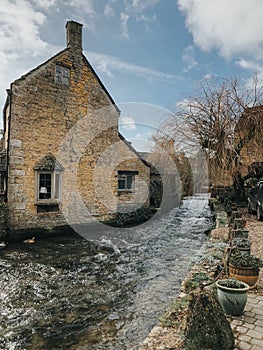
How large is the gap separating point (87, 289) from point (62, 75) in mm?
9970

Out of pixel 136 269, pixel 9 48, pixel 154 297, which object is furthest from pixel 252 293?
pixel 9 48

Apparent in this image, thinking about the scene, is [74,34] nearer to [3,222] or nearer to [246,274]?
[3,222]

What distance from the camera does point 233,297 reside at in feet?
13.2

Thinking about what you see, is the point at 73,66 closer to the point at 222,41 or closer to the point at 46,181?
the point at 46,181

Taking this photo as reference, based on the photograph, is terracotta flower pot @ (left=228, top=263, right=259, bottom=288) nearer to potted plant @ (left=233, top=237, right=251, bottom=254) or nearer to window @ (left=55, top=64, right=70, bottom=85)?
potted plant @ (left=233, top=237, right=251, bottom=254)

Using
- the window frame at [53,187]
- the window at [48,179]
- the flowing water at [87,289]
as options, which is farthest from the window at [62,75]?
the flowing water at [87,289]

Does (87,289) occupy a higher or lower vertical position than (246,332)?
lower

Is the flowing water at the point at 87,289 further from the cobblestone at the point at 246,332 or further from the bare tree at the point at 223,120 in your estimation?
the bare tree at the point at 223,120

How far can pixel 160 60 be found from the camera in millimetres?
14047

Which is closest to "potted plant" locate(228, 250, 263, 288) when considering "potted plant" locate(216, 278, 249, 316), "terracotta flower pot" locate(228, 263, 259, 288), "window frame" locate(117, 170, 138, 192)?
"terracotta flower pot" locate(228, 263, 259, 288)

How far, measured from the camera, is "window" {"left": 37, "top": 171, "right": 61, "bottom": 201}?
12.3 meters

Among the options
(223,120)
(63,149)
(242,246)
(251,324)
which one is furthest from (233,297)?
(63,149)

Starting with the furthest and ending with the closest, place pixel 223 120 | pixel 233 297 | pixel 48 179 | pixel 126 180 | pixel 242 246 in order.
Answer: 1. pixel 126 180
2. pixel 223 120
3. pixel 48 179
4. pixel 242 246
5. pixel 233 297

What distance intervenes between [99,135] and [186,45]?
6.35 metres
